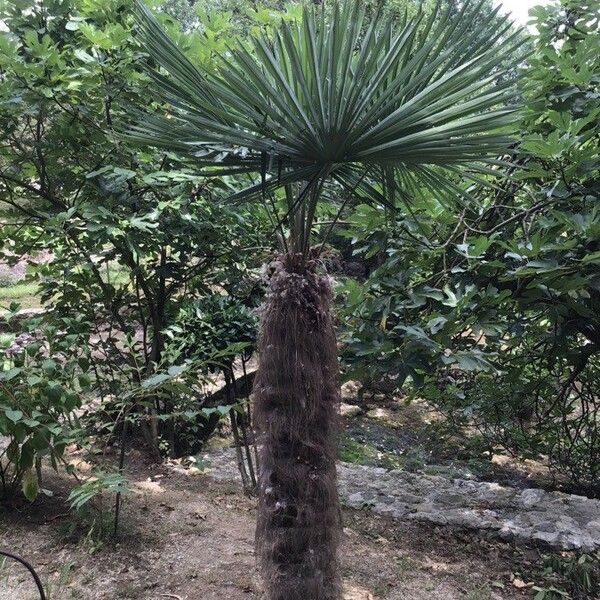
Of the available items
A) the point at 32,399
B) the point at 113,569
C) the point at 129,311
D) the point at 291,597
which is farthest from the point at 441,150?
the point at 129,311

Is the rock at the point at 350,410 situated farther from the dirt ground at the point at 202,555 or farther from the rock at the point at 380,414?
the dirt ground at the point at 202,555

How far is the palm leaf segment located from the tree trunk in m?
0.32

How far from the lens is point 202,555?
2.30m

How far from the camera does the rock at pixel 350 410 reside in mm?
5918

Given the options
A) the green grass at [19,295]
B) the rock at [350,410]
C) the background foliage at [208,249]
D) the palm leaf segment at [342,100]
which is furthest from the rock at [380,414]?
the green grass at [19,295]

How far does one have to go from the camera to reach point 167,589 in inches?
80.0

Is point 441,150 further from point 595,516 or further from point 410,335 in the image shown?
point 595,516

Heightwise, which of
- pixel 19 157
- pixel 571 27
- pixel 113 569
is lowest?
pixel 113 569

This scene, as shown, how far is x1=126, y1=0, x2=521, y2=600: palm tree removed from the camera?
4.38ft

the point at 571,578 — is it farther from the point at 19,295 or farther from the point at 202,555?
the point at 19,295

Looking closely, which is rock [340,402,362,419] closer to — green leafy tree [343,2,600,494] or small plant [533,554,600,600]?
green leafy tree [343,2,600,494]

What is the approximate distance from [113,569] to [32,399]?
2.36ft

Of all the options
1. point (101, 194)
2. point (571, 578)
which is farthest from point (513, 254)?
point (101, 194)

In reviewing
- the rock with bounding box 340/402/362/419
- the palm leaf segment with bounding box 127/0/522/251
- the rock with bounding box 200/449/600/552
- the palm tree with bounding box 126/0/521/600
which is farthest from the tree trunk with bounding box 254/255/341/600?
the rock with bounding box 340/402/362/419
